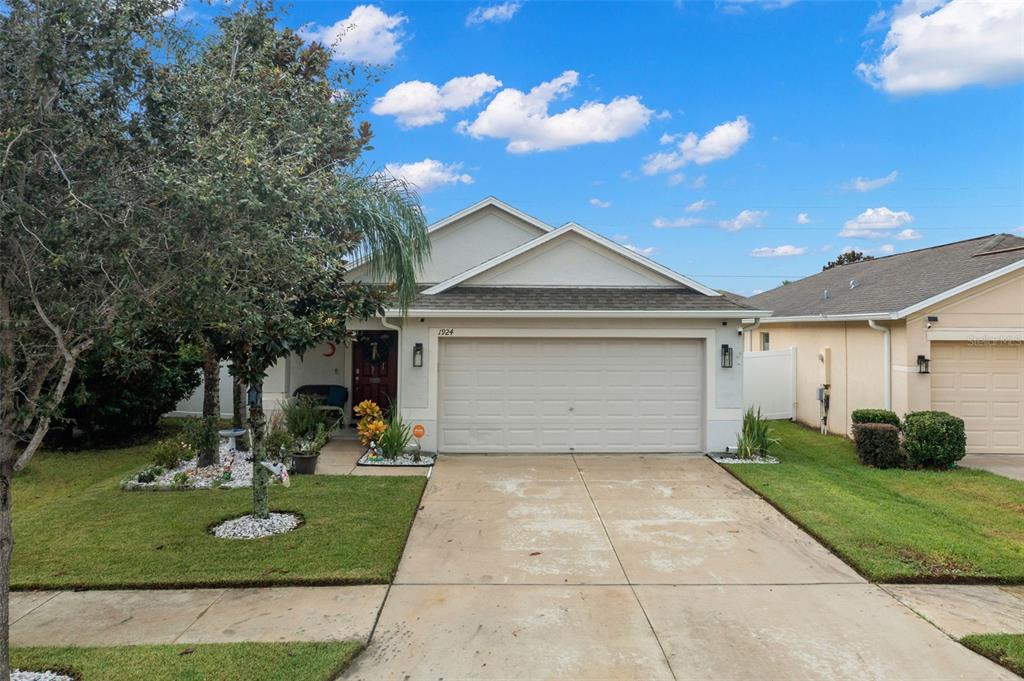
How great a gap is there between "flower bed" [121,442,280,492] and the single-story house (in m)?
2.77

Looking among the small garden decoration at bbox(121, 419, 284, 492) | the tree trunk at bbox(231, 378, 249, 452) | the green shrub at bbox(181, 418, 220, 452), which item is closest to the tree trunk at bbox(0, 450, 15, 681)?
the small garden decoration at bbox(121, 419, 284, 492)

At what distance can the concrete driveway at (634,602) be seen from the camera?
405 cm

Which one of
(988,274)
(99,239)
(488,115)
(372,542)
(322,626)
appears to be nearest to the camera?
(99,239)

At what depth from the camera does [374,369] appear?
556 inches

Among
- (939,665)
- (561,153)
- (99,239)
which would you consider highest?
(561,153)

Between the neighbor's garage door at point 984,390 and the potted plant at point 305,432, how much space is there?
36.8ft

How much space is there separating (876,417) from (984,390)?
236 centimetres

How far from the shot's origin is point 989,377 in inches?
440

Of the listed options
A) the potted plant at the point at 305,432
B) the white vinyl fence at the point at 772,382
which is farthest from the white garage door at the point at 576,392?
the white vinyl fence at the point at 772,382

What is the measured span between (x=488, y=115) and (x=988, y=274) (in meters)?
13.6

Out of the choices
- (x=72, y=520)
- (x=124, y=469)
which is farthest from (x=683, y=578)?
(x=124, y=469)

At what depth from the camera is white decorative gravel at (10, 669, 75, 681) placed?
3.71 metres

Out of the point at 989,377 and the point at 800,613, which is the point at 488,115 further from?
the point at 800,613

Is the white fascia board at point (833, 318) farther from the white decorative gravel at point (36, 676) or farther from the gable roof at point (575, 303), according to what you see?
the white decorative gravel at point (36, 676)
